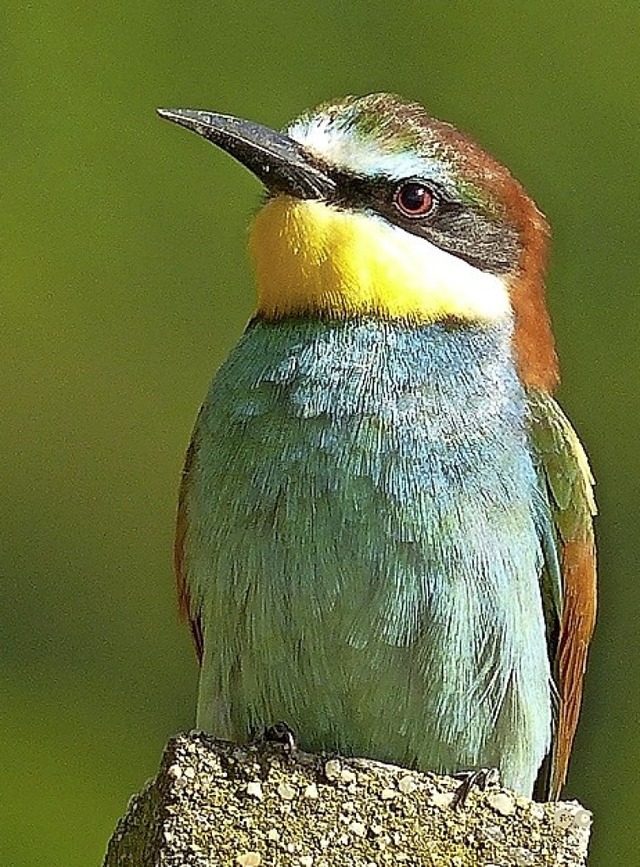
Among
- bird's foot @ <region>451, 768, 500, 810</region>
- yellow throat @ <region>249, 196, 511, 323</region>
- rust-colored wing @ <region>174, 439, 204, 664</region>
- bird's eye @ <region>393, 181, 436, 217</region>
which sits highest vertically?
bird's eye @ <region>393, 181, 436, 217</region>

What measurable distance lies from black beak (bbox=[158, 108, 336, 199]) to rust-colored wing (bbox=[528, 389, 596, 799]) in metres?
0.24

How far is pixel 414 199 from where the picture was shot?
4.03ft

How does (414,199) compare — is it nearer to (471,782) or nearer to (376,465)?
(376,465)

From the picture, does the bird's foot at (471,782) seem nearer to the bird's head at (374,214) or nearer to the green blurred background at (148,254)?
the bird's head at (374,214)

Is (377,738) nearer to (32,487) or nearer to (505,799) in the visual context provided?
(505,799)

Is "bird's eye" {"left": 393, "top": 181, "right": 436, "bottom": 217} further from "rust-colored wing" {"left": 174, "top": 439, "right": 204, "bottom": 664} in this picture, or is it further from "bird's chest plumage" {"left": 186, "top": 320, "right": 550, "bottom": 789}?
"rust-colored wing" {"left": 174, "top": 439, "right": 204, "bottom": 664}

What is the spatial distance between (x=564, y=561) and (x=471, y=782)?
0.34 metres

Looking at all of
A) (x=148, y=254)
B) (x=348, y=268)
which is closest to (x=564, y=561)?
(x=348, y=268)

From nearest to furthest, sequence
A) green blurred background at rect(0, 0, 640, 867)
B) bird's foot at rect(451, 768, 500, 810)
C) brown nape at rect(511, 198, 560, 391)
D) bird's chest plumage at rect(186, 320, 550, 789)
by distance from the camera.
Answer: bird's foot at rect(451, 768, 500, 810)
bird's chest plumage at rect(186, 320, 550, 789)
brown nape at rect(511, 198, 560, 391)
green blurred background at rect(0, 0, 640, 867)

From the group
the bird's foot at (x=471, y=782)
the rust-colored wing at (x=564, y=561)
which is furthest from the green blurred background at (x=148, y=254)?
the bird's foot at (x=471, y=782)

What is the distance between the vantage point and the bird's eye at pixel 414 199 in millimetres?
1223

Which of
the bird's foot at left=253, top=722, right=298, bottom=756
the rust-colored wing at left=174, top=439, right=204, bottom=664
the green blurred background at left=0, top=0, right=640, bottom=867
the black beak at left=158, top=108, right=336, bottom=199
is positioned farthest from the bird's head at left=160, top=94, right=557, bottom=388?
the green blurred background at left=0, top=0, right=640, bottom=867

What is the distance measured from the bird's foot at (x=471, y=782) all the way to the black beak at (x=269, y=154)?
431 mm

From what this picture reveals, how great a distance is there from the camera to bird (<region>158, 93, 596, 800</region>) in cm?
119
